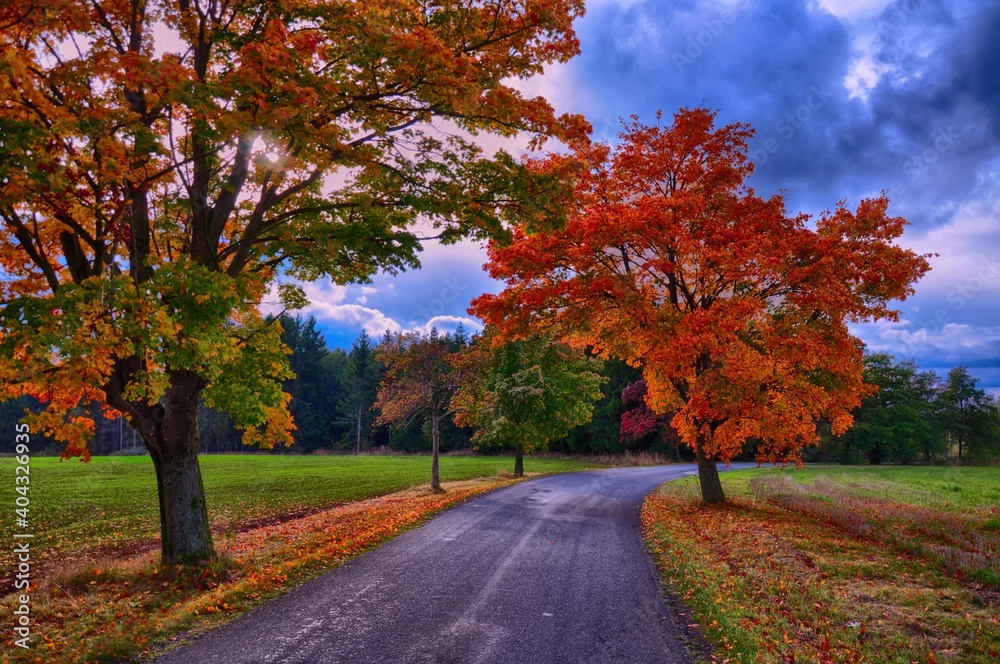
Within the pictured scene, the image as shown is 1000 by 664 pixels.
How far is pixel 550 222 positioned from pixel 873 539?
10.3 metres

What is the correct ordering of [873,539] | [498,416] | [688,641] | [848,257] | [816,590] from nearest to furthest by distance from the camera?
[688,641] → [816,590] → [873,539] → [848,257] → [498,416]

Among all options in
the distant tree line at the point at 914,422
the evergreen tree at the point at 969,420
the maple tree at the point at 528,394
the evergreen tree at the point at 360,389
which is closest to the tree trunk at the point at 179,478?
the maple tree at the point at 528,394

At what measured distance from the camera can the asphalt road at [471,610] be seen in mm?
5648

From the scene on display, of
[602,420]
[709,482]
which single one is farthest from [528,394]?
[602,420]

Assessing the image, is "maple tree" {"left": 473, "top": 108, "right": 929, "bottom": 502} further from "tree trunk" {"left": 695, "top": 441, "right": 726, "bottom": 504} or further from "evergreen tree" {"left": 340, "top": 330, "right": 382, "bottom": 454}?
"evergreen tree" {"left": 340, "top": 330, "right": 382, "bottom": 454}

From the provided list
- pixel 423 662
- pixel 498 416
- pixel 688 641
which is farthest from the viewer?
pixel 498 416

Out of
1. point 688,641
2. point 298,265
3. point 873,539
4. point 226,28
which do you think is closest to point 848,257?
point 873,539

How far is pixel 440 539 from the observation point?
11.0 meters

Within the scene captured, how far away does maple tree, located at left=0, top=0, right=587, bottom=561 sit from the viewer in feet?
19.4

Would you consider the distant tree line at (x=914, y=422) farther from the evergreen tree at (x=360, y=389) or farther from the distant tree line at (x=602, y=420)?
the evergreen tree at (x=360, y=389)

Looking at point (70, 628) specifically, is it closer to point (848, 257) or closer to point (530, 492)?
point (530, 492)

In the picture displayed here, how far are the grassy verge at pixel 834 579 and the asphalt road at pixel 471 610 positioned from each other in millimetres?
776

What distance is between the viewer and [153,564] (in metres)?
8.95

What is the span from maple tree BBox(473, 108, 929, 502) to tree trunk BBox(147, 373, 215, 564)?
22.6 ft
